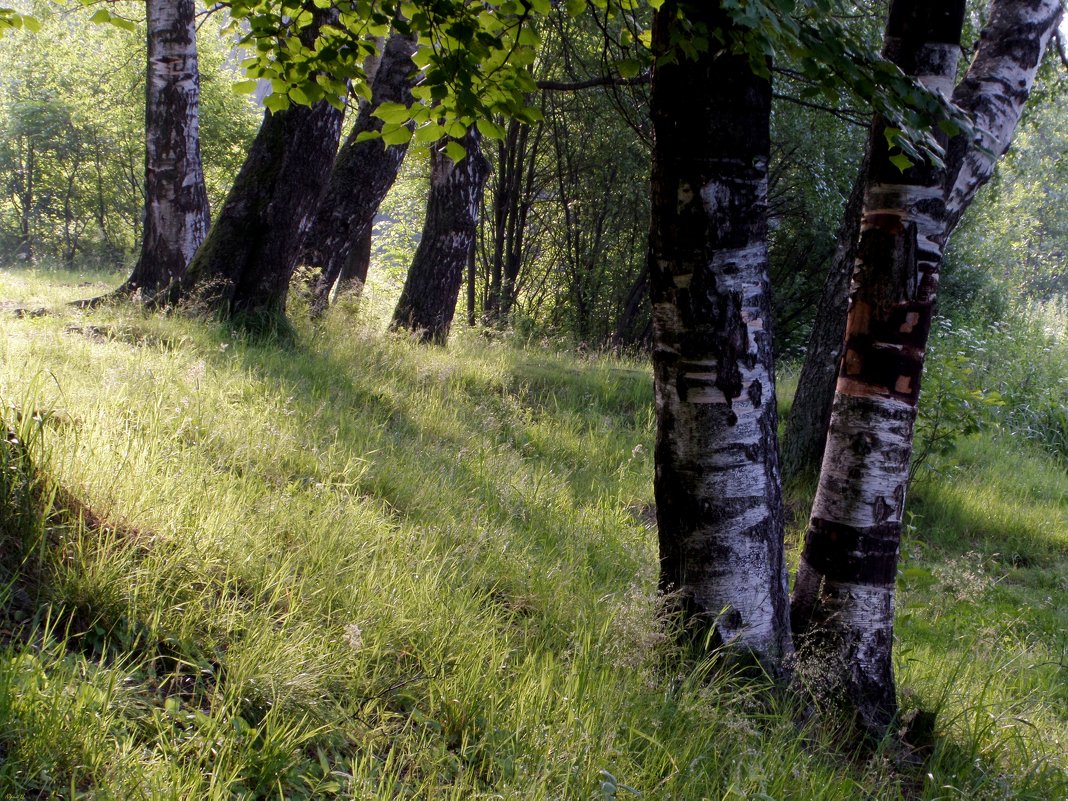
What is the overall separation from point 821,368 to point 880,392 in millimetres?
3610

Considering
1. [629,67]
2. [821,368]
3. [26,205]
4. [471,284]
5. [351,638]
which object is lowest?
[351,638]

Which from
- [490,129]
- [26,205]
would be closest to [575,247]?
[490,129]

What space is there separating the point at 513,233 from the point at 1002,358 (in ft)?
34.3

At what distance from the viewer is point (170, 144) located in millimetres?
9180

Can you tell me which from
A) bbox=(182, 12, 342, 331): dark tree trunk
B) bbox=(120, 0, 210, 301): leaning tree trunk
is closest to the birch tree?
bbox=(182, 12, 342, 331): dark tree trunk

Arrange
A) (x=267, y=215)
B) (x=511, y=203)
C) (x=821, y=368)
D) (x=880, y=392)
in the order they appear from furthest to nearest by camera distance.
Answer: (x=511, y=203) < (x=267, y=215) < (x=821, y=368) < (x=880, y=392)

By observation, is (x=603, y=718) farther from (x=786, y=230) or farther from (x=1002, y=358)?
(x=786, y=230)

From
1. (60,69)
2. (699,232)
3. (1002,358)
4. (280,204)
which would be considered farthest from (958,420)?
(60,69)

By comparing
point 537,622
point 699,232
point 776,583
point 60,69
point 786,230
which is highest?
point 60,69

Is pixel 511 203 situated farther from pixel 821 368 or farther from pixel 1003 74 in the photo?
pixel 1003 74

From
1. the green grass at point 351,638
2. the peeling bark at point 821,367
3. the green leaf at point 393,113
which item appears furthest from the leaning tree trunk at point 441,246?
the green leaf at point 393,113

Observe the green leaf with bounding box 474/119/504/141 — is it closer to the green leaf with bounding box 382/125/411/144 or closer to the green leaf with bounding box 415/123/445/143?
the green leaf with bounding box 415/123/445/143

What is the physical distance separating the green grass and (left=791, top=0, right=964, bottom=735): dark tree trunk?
0.38 m

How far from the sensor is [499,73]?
9.00ft
